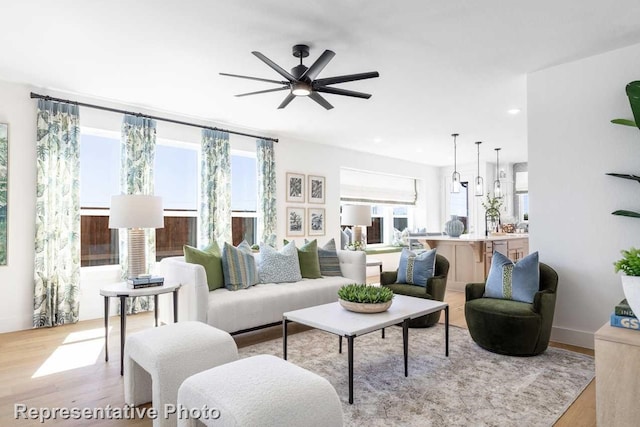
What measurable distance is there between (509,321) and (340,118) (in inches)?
140

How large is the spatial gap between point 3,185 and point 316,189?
4.51 meters

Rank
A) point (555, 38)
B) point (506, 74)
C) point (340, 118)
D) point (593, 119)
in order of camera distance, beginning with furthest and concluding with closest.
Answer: point (340, 118)
point (506, 74)
point (593, 119)
point (555, 38)

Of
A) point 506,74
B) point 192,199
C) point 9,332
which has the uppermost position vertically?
point 506,74

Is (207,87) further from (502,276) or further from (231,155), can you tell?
(502,276)

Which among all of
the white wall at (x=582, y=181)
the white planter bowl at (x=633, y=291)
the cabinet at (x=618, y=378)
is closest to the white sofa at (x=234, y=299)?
the white wall at (x=582, y=181)

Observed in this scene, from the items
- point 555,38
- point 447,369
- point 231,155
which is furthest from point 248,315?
point 555,38

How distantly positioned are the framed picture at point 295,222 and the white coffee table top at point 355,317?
3.57 metres

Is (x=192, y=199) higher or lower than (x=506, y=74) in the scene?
lower

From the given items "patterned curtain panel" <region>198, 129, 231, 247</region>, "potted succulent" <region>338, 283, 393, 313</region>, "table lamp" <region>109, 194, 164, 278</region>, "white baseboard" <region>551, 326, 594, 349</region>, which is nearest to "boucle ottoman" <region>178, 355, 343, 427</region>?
"potted succulent" <region>338, 283, 393, 313</region>

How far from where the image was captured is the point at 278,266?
4215mm

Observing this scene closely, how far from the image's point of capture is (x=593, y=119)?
3373 mm

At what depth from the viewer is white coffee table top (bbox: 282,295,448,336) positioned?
2.48 meters

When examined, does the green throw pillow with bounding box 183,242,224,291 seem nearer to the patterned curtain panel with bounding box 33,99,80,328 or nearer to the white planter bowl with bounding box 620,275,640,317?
the patterned curtain panel with bounding box 33,99,80,328

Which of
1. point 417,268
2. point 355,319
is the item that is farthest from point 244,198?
point 355,319
